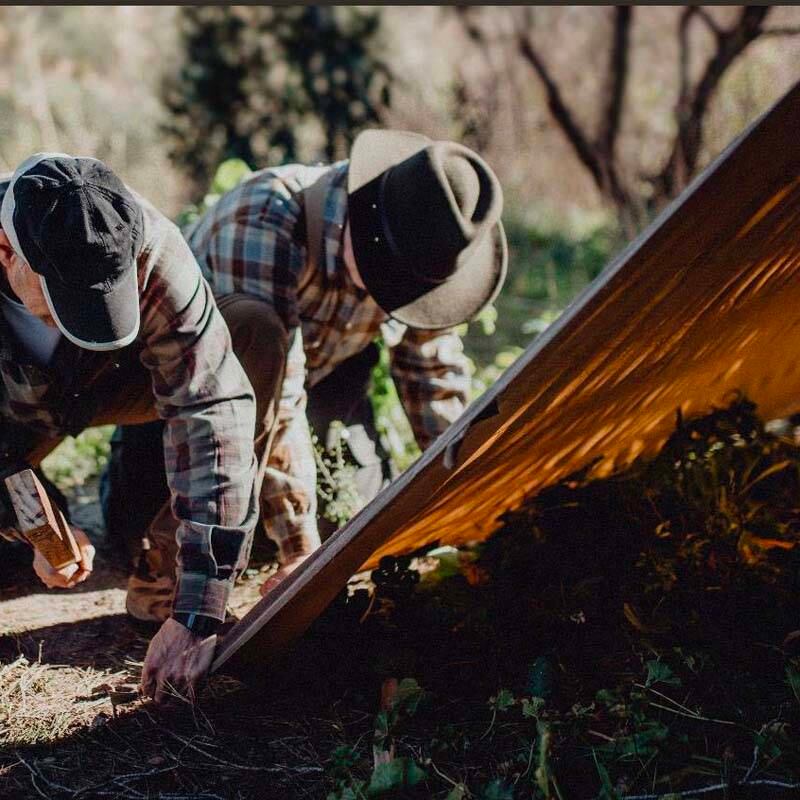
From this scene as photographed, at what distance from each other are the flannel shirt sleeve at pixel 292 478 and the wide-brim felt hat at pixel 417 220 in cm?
30

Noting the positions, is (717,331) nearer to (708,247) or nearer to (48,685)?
(708,247)

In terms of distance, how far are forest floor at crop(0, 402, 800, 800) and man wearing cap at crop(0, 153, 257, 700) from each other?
0.21 meters

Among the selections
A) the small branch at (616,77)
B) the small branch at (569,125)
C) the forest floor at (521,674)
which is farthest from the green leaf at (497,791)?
the small branch at (616,77)

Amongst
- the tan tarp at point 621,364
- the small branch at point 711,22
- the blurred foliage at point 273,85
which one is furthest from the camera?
the small branch at point 711,22

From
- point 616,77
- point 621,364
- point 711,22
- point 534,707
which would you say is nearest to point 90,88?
point 616,77

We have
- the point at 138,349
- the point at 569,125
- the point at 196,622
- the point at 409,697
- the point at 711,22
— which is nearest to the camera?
the point at 409,697


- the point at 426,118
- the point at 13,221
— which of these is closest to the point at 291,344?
the point at 13,221

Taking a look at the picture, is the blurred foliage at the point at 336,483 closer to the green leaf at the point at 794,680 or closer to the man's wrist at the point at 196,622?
the man's wrist at the point at 196,622

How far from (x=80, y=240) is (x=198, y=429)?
1.53 feet

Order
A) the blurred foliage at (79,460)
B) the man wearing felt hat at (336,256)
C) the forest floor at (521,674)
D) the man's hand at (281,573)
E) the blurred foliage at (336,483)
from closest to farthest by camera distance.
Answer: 1. the forest floor at (521,674)
2. the man's hand at (281,573)
3. the man wearing felt hat at (336,256)
4. the blurred foliage at (336,483)
5. the blurred foliage at (79,460)

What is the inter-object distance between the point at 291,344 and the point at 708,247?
4.32 feet

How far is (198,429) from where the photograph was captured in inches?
79.8

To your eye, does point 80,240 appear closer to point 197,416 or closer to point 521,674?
point 197,416

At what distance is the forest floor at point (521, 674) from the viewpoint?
170cm
